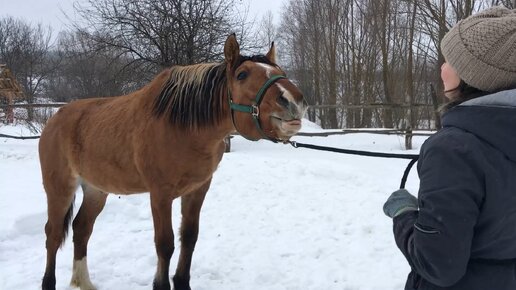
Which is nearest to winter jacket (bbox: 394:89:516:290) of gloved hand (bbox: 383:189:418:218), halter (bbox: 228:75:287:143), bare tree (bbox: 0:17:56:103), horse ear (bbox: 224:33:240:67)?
gloved hand (bbox: 383:189:418:218)

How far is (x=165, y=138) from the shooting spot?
270 centimetres

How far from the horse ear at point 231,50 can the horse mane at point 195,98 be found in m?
0.17

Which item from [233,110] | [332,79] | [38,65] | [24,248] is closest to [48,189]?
[24,248]

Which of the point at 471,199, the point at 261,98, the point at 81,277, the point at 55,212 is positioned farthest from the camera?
the point at 81,277

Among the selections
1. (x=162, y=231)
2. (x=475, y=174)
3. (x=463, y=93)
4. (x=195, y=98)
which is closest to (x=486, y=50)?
(x=463, y=93)

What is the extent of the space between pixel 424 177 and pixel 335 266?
2.86 meters

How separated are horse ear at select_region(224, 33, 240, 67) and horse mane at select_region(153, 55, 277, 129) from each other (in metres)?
0.17

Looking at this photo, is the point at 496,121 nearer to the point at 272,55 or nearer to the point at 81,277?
the point at 272,55

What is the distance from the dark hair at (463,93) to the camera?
3.84 feet

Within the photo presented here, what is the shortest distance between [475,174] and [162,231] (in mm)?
2265

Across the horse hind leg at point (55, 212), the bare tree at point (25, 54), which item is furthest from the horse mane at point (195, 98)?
the bare tree at point (25, 54)

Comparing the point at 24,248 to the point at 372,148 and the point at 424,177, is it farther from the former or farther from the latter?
the point at 372,148

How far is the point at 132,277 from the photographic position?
3584 mm

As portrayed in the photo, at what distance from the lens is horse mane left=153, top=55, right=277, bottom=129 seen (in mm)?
2650
